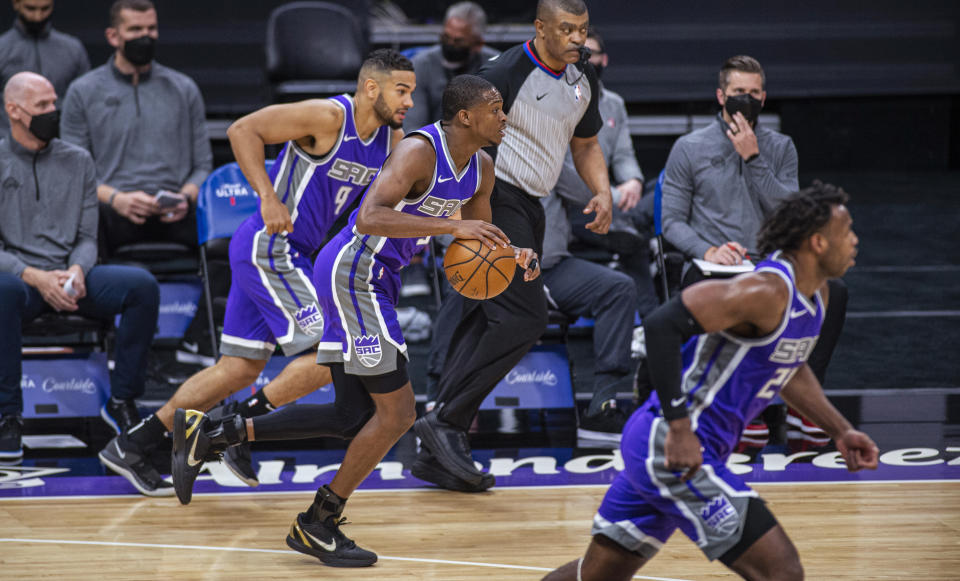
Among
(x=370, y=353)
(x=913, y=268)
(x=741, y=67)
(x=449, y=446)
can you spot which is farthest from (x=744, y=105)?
(x=913, y=268)

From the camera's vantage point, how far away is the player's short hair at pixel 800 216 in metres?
2.98

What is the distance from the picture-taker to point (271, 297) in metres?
4.73

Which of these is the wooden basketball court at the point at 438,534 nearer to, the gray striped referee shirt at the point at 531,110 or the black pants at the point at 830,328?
the black pants at the point at 830,328

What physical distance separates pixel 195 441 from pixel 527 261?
4.83 ft

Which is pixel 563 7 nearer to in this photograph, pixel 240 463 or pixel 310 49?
pixel 240 463

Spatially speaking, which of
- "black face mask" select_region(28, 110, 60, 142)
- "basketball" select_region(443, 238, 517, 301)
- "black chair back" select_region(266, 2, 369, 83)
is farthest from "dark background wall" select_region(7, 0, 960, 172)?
"basketball" select_region(443, 238, 517, 301)

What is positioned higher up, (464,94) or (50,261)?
(464,94)

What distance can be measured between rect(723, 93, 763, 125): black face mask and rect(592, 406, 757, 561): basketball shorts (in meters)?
2.75

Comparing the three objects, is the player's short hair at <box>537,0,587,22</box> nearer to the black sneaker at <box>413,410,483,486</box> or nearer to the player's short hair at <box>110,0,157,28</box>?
the black sneaker at <box>413,410,483,486</box>

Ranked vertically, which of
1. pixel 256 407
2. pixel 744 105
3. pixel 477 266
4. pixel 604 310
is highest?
pixel 744 105

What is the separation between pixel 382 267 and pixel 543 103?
48.0 inches

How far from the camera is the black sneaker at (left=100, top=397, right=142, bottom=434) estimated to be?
539 cm

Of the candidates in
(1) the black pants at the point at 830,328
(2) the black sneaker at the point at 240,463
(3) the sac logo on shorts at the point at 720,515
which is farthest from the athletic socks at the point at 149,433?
(3) the sac logo on shorts at the point at 720,515

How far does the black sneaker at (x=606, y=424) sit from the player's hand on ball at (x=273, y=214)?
1862mm
